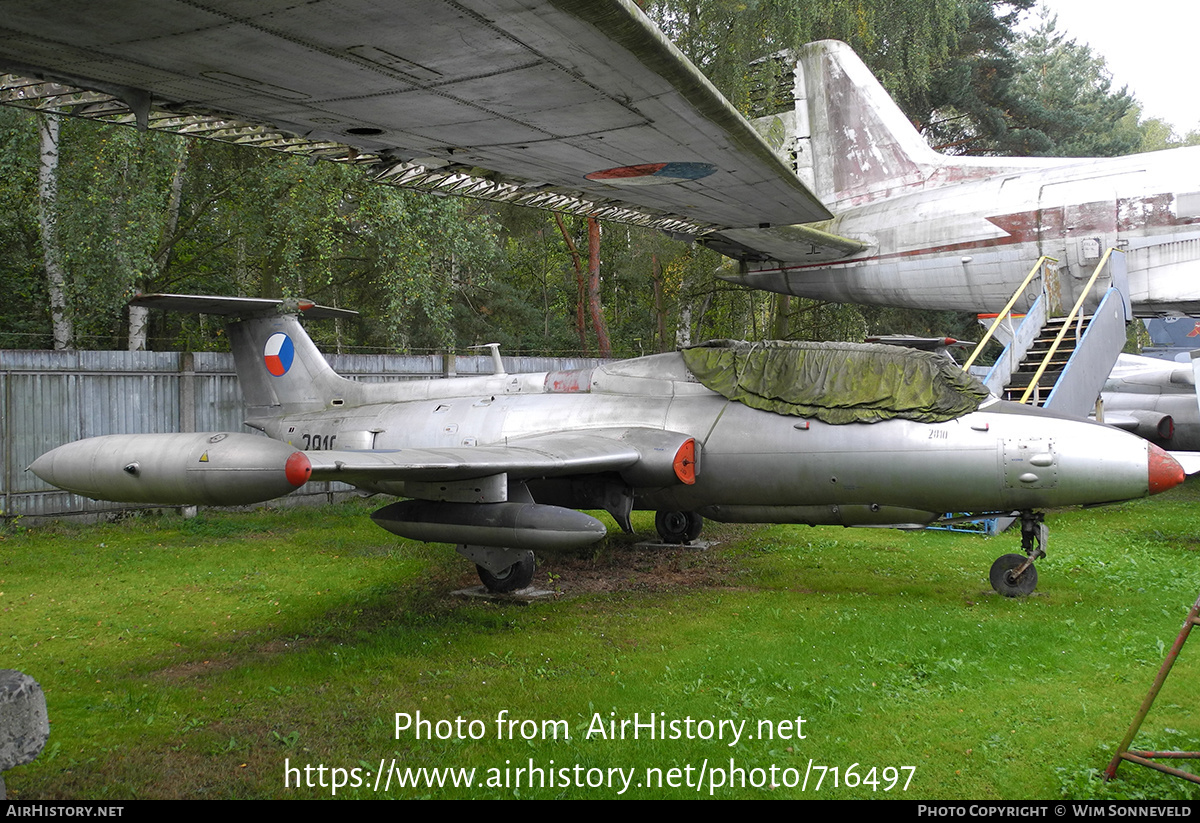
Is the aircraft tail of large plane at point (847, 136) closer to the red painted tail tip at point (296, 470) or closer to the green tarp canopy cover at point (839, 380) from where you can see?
the green tarp canopy cover at point (839, 380)

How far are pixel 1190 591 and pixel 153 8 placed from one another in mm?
9992

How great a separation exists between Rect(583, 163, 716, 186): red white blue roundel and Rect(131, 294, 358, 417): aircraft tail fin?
14.3 ft

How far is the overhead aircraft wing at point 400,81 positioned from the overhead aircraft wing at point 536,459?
9.08 feet

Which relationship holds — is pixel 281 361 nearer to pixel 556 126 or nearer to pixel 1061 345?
pixel 556 126

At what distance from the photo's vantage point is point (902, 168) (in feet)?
56.3

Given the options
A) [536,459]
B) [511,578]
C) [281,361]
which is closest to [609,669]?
[536,459]

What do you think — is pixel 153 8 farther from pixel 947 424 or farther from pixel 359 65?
pixel 947 424

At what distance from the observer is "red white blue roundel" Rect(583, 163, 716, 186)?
870cm

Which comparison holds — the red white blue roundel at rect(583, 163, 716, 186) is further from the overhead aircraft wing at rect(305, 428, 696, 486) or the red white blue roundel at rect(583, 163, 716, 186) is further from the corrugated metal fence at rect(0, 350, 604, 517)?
the corrugated metal fence at rect(0, 350, 604, 517)

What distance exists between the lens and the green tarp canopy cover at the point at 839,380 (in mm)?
7984

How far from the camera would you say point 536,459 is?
24.7ft

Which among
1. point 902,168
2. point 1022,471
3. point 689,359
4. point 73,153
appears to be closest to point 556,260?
point 902,168

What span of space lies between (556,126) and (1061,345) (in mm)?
9279

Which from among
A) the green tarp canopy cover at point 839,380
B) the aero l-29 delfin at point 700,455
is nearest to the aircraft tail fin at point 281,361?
the aero l-29 delfin at point 700,455
